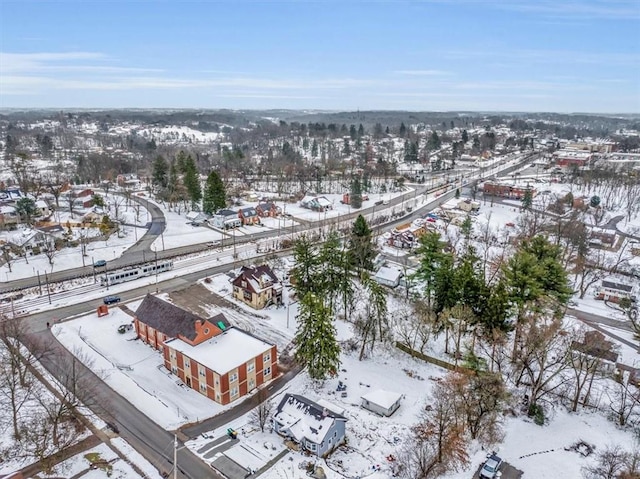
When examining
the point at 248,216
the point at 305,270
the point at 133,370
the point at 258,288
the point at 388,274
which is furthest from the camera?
the point at 248,216

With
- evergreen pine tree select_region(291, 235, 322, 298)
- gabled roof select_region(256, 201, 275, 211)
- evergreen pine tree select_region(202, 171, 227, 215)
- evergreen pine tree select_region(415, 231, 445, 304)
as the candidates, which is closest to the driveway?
evergreen pine tree select_region(415, 231, 445, 304)

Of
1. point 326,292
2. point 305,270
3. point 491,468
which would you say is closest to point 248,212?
point 305,270

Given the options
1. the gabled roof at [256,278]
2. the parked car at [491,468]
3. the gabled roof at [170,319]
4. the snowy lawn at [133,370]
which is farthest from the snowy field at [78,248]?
the parked car at [491,468]

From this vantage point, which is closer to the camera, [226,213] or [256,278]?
[256,278]

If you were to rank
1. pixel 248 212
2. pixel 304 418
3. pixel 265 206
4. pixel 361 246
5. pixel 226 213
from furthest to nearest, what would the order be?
pixel 265 206, pixel 248 212, pixel 226 213, pixel 361 246, pixel 304 418

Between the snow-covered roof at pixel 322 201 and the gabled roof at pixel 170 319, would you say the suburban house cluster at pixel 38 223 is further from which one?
the snow-covered roof at pixel 322 201

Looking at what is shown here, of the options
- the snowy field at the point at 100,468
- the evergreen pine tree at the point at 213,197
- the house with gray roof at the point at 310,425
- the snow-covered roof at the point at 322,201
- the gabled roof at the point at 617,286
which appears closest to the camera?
the snowy field at the point at 100,468

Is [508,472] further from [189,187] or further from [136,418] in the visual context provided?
[189,187]
